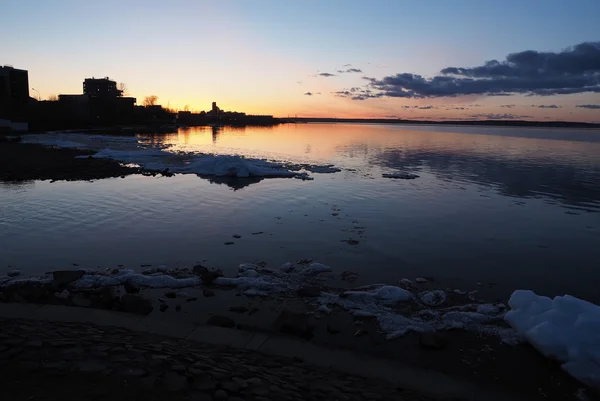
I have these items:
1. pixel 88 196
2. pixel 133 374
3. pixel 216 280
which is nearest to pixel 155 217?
pixel 88 196

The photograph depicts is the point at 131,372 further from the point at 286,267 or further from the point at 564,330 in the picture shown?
the point at 564,330

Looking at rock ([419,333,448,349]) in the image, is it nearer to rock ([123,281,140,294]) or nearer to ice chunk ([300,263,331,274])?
ice chunk ([300,263,331,274])

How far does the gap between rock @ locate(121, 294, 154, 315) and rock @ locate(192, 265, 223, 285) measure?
154 cm

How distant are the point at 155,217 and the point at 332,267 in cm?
785

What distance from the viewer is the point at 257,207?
1747 centimetres

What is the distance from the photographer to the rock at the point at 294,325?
269 inches

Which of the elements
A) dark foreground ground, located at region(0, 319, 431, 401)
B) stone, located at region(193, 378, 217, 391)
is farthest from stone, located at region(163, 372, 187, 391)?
stone, located at region(193, 378, 217, 391)

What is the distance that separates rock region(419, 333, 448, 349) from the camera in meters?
6.67

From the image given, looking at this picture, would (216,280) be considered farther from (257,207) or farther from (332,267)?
(257,207)

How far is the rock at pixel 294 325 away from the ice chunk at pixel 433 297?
2744 millimetres

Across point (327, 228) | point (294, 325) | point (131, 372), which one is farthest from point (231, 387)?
point (327, 228)

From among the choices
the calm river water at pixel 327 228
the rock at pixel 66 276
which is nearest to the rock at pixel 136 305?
the rock at pixel 66 276

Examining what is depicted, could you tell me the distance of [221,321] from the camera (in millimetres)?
7008

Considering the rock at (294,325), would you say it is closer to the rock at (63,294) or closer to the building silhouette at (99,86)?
the rock at (63,294)
